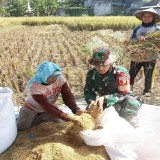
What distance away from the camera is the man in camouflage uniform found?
2.71m

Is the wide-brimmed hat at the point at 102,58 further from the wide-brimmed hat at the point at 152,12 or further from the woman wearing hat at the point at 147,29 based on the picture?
the wide-brimmed hat at the point at 152,12

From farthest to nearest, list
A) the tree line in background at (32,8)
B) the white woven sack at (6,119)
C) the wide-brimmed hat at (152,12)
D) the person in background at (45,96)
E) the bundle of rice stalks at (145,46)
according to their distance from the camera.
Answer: the tree line in background at (32,8), the wide-brimmed hat at (152,12), the bundle of rice stalks at (145,46), the person in background at (45,96), the white woven sack at (6,119)

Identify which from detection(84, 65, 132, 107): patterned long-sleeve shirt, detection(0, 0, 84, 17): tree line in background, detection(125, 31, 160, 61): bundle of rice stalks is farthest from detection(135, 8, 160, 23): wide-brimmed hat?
detection(0, 0, 84, 17): tree line in background

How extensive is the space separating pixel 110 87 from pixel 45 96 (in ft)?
2.13

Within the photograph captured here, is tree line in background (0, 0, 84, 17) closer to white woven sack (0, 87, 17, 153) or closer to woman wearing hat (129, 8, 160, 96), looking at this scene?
woman wearing hat (129, 8, 160, 96)

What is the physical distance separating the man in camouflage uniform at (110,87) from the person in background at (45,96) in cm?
24

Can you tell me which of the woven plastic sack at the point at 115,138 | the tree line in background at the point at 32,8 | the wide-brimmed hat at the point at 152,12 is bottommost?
the tree line in background at the point at 32,8

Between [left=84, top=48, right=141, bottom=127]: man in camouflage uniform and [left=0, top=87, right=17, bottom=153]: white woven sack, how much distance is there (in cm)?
75

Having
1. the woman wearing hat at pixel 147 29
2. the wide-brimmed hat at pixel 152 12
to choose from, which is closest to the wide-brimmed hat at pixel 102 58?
the woman wearing hat at pixel 147 29

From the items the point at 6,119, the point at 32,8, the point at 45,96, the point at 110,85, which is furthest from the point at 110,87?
the point at 32,8

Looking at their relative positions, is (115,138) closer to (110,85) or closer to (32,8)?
(110,85)

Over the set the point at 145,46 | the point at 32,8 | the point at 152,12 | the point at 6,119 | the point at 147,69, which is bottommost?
the point at 32,8

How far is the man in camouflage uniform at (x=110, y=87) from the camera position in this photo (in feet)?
8.89

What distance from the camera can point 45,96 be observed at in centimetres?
288
